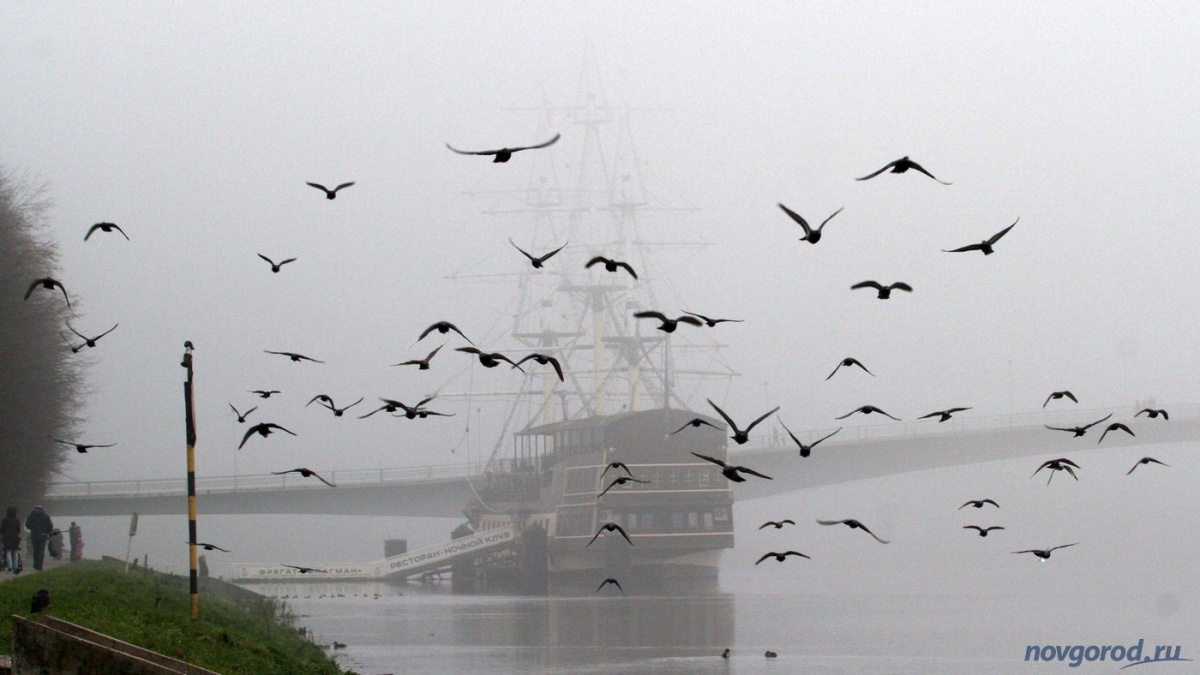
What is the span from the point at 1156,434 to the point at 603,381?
169 ft

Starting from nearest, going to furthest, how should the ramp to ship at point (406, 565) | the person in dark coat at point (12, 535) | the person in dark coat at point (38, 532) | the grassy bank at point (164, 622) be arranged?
the grassy bank at point (164, 622) → the person in dark coat at point (12, 535) → the person in dark coat at point (38, 532) → the ramp to ship at point (406, 565)

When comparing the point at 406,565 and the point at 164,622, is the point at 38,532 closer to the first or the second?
→ the point at 164,622

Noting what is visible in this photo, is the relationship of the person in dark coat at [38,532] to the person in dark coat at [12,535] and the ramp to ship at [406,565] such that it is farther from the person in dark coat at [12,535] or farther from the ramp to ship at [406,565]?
the ramp to ship at [406,565]

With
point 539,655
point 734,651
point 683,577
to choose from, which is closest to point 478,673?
point 539,655

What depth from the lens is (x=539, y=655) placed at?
50469 mm

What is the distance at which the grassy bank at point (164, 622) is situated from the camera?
23.2 metres

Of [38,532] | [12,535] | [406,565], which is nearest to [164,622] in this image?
[12,535]

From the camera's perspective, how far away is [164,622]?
2592cm

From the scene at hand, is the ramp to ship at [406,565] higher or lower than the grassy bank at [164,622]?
higher

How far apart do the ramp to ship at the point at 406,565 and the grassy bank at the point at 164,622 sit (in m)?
67.9

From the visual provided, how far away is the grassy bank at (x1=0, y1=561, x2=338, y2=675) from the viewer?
23156 millimetres

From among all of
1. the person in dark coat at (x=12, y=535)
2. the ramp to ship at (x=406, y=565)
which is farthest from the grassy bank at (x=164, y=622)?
the ramp to ship at (x=406, y=565)

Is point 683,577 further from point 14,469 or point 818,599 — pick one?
point 14,469

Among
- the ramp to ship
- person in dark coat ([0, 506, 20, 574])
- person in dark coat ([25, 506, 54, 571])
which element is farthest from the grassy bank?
the ramp to ship
